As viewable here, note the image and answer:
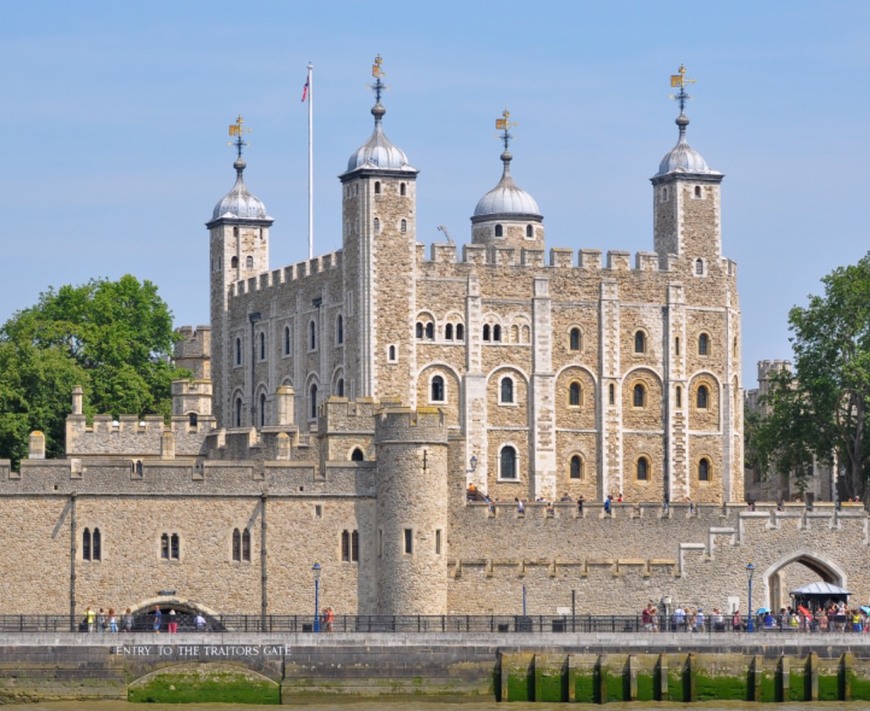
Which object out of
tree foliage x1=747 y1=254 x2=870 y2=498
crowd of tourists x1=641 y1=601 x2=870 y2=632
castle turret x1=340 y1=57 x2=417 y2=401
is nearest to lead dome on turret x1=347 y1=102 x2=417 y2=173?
castle turret x1=340 y1=57 x2=417 y2=401

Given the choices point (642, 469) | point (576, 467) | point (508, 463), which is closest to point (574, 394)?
point (576, 467)

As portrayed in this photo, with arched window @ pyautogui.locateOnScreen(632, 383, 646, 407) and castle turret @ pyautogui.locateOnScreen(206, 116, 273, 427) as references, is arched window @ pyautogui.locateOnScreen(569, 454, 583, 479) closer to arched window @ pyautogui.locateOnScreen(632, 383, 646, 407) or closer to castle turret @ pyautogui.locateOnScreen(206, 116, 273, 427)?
arched window @ pyautogui.locateOnScreen(632, 383, 646, 407)

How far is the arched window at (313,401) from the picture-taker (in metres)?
108

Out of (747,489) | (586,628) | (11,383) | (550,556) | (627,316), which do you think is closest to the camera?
(586,628)

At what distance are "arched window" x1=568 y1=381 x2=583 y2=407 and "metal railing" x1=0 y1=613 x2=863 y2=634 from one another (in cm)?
2676

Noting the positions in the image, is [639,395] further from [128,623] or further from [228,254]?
[128,623]

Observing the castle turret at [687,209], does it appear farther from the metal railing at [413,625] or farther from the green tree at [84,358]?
the metal railing at [413,625]

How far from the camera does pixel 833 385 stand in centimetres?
10325

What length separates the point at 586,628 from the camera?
78.6 m

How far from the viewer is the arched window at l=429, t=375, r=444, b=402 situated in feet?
344

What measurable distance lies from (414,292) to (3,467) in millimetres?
26585

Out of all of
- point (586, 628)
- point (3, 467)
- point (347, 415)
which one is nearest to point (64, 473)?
point (3, 467)

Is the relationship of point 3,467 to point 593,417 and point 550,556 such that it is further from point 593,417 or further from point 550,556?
point 593,417

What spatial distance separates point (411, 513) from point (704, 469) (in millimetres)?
28923
